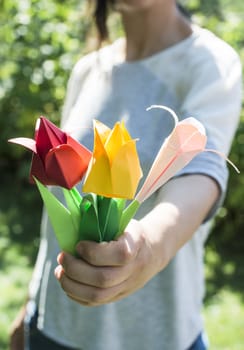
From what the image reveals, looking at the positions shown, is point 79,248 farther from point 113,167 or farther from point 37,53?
point 37,53

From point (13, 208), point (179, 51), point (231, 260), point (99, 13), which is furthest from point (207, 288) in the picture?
point (179, 51)

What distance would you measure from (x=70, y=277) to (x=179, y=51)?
1.94 ft

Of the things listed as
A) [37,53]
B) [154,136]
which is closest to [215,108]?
[154,136]

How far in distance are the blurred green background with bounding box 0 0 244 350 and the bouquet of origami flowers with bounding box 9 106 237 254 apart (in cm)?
221

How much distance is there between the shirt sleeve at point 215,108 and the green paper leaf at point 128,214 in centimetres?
27

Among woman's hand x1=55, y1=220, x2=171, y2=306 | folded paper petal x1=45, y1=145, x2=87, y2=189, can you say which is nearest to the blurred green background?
woman's hand x1=55, y1=220, x2=171, y2=306

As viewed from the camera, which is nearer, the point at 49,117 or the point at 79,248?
the point at 79,248

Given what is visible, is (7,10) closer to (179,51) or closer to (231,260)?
(231,260)

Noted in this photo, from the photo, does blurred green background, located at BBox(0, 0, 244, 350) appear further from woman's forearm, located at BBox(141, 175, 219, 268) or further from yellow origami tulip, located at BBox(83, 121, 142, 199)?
yellow origami tulip, located at BBox(83, 121, 142, 199)

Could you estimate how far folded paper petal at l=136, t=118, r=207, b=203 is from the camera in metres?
0.73

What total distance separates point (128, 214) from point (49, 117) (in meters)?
3.18

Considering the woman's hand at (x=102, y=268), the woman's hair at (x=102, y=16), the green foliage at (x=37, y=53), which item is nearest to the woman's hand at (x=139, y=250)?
the woman's hand at (x=102, y=268)

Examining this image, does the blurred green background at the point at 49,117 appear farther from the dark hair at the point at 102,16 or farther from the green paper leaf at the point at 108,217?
the green paper leaf at the point at 108,217

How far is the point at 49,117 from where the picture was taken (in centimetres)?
390
